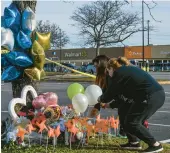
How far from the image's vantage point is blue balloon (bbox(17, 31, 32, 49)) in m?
6.28

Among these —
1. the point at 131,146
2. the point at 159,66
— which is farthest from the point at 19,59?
the point at 159,66

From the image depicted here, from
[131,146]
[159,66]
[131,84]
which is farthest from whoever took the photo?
[159,66]

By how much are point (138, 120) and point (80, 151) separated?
0.97m

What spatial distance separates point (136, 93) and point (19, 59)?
187cm

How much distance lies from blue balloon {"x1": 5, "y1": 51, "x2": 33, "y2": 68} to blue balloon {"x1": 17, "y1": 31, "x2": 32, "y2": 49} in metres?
0.13

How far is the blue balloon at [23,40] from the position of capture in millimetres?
6280

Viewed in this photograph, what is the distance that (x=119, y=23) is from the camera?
4075 centimetres

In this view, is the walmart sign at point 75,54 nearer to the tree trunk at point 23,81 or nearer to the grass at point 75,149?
the tree trunk at point 23,81

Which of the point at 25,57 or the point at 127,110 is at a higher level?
the point at 25,57

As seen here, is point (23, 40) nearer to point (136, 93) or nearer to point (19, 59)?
point (19, 59)

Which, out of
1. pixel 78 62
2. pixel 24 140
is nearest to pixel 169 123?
pixel 24 140

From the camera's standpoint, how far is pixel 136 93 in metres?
5.86

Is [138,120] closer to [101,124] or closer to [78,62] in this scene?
[101,124]

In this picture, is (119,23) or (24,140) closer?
(24,140)
